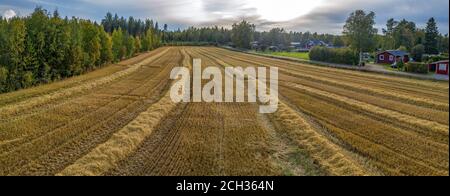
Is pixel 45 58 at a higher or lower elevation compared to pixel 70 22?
lower

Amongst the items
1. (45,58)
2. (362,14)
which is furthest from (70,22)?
(362,14)

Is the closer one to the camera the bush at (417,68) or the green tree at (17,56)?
the green tree at (17,56)

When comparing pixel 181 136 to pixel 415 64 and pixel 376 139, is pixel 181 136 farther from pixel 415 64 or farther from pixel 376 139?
pixel 415 64

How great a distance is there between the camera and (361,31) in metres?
62.6

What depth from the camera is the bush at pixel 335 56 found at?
61562 millimetres

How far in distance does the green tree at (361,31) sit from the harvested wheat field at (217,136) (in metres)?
43.1

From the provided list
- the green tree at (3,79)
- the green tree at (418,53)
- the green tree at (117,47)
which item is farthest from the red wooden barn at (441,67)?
the green tree at (3,79)

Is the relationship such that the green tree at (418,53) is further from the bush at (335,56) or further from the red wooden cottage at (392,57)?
the bush at (335,56)

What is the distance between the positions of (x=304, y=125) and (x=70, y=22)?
109ft

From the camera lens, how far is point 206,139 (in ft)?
42.5

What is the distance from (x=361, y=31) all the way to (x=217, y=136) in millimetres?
57173

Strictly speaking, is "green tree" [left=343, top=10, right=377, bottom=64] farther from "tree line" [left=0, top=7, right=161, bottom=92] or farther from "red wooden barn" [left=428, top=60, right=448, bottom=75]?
"tree line" [left=0, top=7, right=161, bottom=92]

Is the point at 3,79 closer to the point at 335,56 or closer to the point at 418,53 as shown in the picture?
the point at 335,56
